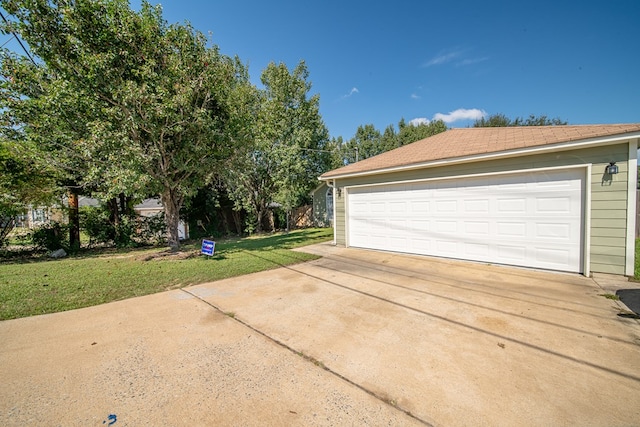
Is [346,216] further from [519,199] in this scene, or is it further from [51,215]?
[51,215]

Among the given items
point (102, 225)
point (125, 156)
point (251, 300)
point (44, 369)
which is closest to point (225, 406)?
point (44, 369)

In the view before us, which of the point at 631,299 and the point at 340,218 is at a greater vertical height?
the point at 340,218

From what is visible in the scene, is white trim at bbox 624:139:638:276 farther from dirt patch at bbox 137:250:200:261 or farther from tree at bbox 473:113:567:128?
tree at bbox 473:113:567:128

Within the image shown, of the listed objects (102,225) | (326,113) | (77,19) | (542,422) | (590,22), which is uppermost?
(326,113)

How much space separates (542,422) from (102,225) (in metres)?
13.7

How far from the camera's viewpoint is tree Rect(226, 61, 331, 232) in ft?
49.1

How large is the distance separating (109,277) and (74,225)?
21.9 ft

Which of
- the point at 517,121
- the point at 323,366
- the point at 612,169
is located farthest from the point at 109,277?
the point at 517,121

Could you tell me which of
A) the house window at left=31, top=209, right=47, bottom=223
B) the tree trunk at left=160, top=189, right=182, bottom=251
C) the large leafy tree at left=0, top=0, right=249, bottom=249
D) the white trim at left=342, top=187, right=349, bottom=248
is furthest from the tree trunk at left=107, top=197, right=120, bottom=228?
the white trim at left=342, top=187, right=349, bottom=248

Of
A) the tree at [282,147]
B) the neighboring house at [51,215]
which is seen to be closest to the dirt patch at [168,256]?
the neighboring house at [51,215]

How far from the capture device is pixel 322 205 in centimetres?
1983

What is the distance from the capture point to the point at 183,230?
1388cm

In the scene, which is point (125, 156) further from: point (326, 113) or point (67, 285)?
point (326, 113)

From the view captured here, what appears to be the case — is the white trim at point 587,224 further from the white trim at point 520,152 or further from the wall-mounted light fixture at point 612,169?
the white trim at point 520,152
